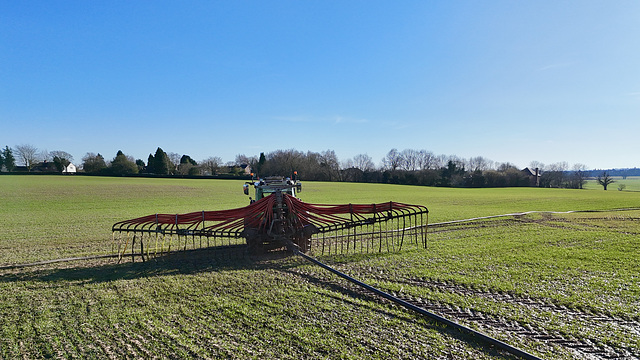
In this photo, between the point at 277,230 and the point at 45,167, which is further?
the point at 45,167

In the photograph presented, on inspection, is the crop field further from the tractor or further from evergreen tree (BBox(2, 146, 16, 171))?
evergreen tree (BBox(2, 146, 16, 171))

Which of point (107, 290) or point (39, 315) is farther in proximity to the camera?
point (107, 290)

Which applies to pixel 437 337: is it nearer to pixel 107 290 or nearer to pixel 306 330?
pixel 306 330

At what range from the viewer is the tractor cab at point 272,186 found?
10945 millimetres

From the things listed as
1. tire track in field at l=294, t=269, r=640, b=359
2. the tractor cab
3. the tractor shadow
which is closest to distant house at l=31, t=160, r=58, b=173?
the tractor shadow

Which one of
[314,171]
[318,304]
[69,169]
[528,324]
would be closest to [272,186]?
[318,304]

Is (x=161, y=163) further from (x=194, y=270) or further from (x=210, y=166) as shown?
(x=194, y=270)

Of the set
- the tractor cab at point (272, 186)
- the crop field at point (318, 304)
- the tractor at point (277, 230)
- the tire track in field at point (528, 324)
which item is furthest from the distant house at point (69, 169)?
the tire track in field at point (528, 324)

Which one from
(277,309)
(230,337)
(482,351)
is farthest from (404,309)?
(230,337)

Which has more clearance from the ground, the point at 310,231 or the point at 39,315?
the point at 310,231

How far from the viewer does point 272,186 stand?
10953mm

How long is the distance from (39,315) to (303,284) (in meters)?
5.01

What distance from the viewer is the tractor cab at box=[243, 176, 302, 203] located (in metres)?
10.9

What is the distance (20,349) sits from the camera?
15.1 ft
